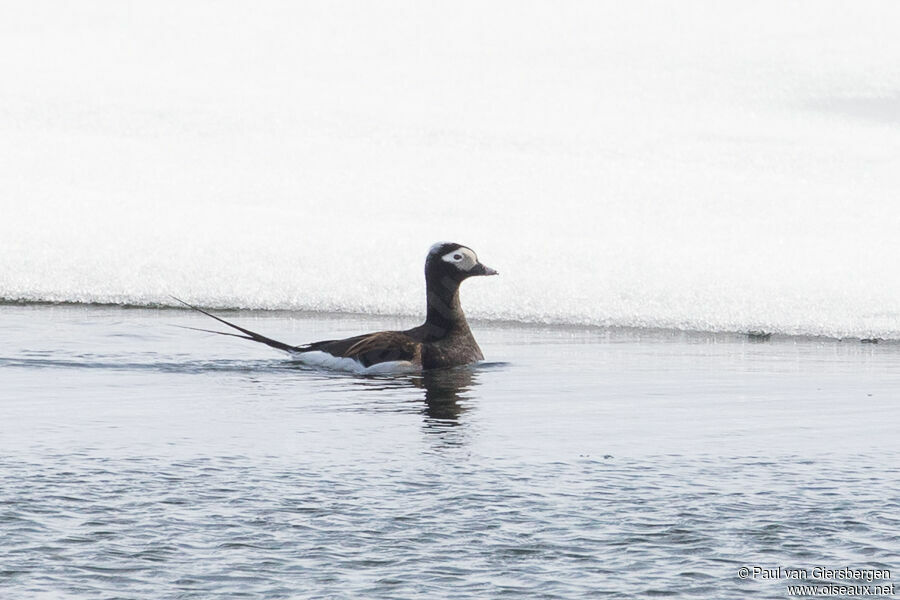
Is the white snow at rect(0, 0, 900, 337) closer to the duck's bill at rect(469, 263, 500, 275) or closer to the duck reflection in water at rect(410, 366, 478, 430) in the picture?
the duck's bill at rect(469, 263, 500, 275)

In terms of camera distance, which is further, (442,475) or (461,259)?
(461,259)

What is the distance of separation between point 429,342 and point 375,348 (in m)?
0.57

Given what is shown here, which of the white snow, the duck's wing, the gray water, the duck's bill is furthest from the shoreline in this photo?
the duck's wing

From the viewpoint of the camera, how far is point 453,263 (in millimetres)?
12562

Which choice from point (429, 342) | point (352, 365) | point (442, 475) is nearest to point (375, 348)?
point (352, 365)

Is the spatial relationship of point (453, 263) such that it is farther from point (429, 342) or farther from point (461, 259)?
point (429, 342)

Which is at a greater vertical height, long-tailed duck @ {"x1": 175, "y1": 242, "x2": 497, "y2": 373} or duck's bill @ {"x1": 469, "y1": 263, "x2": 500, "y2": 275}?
duck's bill @ {"x1": 469, "y1": 263, "x2": 500, "y2": 275}

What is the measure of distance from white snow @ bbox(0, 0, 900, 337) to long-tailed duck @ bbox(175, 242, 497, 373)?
1.97 m

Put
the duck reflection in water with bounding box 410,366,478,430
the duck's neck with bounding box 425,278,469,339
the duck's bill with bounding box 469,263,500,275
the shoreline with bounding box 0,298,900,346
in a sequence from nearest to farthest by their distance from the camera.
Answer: the duck reflection in water with bounding box 410,366,478,430 < the duck's neck with bounding box 425,278,469,339 < the duck's bill with bounding box 469,263,500,275 < the shoreline with bounding box 0,298,900,346

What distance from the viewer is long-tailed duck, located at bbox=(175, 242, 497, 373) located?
37.9ft

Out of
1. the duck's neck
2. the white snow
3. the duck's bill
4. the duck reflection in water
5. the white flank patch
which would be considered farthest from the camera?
the white snow

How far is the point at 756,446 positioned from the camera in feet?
26.4

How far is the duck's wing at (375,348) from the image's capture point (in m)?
11.5

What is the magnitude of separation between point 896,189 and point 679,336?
7967mm
